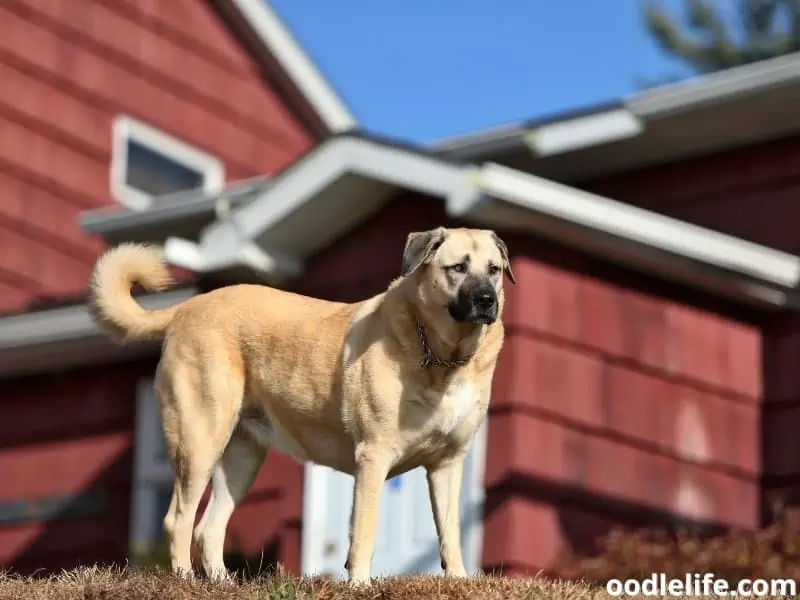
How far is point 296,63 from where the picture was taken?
17.8m

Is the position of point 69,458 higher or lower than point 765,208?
lower

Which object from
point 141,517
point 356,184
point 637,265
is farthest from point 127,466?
point 637,265

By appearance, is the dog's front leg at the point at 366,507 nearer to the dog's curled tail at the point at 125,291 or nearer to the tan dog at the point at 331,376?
the tan dog at the point at 331,376

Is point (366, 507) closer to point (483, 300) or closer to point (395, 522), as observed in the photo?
point (483, 300)

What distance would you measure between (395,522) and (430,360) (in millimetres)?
4333

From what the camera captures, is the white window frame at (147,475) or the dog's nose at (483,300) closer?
the dog's nose at (483,300)

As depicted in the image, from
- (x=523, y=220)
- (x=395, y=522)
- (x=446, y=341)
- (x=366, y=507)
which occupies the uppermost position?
(x=523, y=220)

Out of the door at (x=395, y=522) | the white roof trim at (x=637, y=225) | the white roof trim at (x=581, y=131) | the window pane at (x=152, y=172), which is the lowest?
the door at (x=395, y=522)

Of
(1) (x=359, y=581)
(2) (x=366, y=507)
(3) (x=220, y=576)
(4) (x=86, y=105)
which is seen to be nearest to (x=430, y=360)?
(2) (x=366, y=507)

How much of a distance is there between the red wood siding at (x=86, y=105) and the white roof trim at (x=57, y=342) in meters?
1.68

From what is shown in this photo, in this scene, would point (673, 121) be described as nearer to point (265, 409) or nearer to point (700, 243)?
point (700, 243)

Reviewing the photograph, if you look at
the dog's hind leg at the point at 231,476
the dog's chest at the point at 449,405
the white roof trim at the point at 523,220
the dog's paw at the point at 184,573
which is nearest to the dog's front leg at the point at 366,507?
the dog's chest at the point at 449,405

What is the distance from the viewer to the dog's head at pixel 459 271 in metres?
6.45

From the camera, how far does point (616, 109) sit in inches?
454
